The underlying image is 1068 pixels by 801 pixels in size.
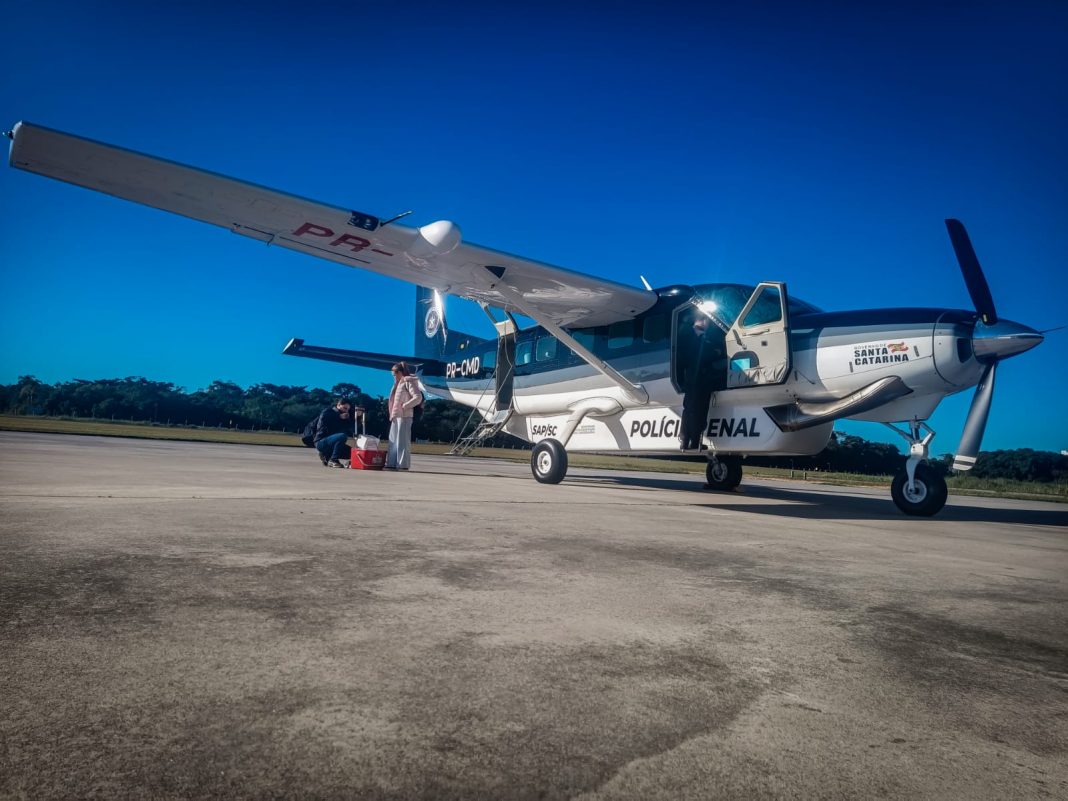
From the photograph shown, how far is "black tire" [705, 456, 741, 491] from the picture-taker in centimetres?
1098

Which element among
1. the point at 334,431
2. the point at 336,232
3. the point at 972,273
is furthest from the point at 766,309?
the point at 334,431

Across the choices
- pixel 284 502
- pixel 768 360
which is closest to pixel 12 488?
pixel 284 502

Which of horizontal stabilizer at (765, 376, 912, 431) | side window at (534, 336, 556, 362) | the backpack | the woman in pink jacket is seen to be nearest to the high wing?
side window at (534, 336, 556, 362)

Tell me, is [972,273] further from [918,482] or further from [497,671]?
[497,671]

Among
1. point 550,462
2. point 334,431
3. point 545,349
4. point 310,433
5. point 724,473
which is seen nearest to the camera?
point 550,462

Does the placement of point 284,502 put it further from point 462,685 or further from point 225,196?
point 225,196

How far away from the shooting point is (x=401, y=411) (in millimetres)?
9664

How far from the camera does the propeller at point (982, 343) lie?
21.8 feet

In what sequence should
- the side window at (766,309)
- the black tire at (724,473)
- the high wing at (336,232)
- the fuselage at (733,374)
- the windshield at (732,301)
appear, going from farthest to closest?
1. the black tire at (724,473)
2. the windshield at (732,301)
3. the side window at (766,309)
4. the fuselage at (733,374)
5. the high wing at (336,232)

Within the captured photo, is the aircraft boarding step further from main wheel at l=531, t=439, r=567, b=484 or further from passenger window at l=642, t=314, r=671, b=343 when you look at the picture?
passenger window at l=642, t=314, r=671, b=343

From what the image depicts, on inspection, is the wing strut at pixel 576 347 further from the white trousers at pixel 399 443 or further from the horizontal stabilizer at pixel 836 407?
the white trousers at pixel 399 443

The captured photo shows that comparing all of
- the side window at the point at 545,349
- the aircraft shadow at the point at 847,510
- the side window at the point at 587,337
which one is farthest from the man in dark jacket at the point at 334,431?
the aircraft shadow at the point at 847,510

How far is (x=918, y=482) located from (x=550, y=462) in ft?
16.8

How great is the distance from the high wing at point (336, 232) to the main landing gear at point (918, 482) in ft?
13.6
